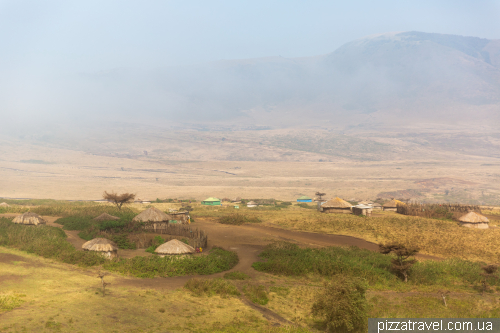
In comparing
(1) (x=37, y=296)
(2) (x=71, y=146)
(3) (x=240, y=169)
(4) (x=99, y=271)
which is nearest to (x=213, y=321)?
(1) (x=37, y=296)

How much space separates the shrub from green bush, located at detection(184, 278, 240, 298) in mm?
4511

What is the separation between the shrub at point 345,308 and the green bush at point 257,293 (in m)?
3.09

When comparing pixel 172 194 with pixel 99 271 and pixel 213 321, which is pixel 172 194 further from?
pixel 213 321

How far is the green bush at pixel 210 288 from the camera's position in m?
18.7

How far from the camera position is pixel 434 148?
171m

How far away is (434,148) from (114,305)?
6867 inches

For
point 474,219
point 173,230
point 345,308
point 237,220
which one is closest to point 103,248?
point 173,230

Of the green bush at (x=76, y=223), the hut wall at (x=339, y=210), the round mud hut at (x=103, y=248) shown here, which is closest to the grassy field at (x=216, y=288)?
the round mud hut at (x=103, y=248)

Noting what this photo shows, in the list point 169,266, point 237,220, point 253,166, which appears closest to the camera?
point 169,266

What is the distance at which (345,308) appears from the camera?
15812 mm

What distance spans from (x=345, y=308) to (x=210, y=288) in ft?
20.7

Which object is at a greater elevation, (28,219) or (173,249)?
(28,219)

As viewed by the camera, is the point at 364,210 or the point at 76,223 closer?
the point at 76,223

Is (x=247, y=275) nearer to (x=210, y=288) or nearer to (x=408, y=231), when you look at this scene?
(x=210, y=288)
